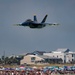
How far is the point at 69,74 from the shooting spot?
9125 cm

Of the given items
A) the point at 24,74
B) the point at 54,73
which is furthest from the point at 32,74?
the point at 54,73

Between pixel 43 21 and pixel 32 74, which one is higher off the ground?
pixel 43 21

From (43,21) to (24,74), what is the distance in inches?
908

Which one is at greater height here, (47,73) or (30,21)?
(30,21)

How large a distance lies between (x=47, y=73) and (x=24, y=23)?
68.5 ft

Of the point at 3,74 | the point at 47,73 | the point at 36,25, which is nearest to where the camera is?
the point at 3,74

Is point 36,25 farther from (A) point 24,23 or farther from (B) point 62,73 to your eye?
(B) point 62,73

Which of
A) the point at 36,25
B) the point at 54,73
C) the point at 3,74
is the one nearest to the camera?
the point at 3,74

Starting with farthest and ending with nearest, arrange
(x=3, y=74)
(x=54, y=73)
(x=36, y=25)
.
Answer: (x=36, y=25)
(x=54, y=73)
(x=3, y=74)

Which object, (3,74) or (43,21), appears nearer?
(3,74)

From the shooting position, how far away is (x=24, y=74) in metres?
79.1

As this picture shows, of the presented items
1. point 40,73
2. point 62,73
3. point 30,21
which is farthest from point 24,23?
point 40,73

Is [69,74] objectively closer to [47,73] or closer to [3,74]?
[47,73]

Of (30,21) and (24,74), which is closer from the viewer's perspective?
(24,74)
